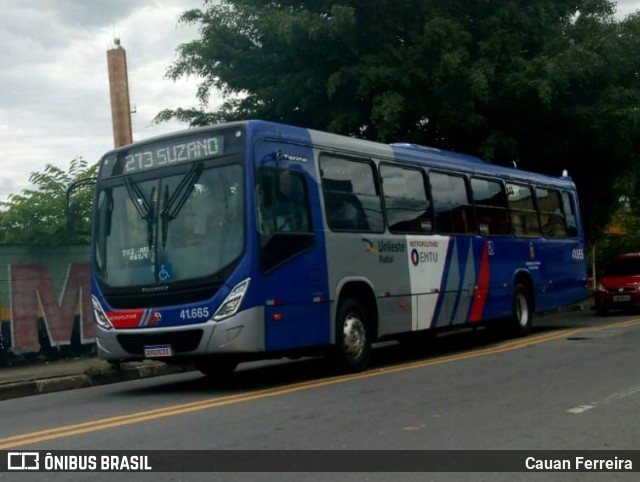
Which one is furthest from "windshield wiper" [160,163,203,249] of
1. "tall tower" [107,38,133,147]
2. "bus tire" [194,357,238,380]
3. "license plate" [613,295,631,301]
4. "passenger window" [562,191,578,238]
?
"tall tower" [107,38,133,147]

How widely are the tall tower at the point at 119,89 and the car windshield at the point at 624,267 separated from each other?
28501mm

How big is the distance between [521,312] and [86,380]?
863cm

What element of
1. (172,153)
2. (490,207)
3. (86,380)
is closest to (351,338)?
(172,153)

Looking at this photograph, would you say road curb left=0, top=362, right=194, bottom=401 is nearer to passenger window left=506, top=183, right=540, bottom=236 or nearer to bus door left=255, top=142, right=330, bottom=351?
bus door left=255, top=142, right=330, bottom=351

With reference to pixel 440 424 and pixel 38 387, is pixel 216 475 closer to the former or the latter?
pixel 440 424

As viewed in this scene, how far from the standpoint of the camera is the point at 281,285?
33.7 ft

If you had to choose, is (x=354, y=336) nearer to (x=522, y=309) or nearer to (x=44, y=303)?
(x=44, y=303)

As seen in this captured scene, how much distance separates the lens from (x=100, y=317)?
35.4ft

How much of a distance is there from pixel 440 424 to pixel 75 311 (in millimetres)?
9434

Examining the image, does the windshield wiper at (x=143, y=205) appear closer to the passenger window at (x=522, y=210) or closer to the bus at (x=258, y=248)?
the bus at (x=258, y=248)

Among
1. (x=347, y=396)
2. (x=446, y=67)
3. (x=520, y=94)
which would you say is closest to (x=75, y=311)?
(x=347, y=396)

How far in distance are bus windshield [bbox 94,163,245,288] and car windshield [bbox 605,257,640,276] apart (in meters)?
16.1

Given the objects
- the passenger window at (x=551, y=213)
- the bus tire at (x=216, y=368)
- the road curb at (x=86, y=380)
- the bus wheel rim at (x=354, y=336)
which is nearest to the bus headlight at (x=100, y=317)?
the bus tire at (x=216, y=368)

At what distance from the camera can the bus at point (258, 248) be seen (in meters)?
9.94
